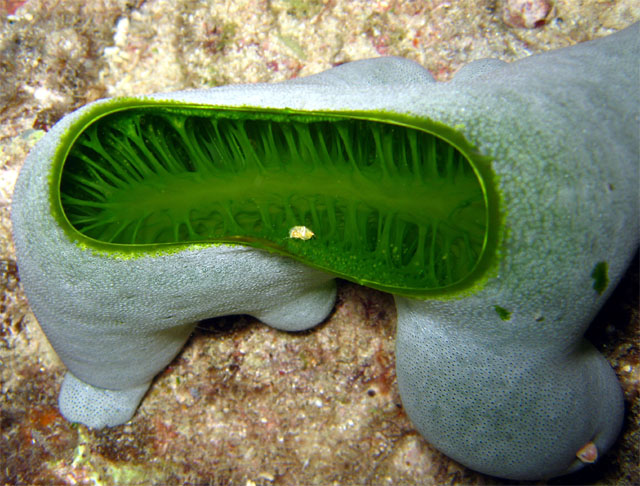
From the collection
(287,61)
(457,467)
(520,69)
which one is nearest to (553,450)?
(457,467)

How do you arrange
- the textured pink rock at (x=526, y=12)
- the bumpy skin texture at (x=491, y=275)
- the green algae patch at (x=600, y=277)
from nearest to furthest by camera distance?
1. the bumpy skin texture at (x=491, y=275)
2. the green algae patch at (x=600, y=277)
3. the textured pink rock at (x=526, y=12)

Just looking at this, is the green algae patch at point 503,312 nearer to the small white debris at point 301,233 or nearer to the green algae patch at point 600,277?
the green algae patch at point 600,277

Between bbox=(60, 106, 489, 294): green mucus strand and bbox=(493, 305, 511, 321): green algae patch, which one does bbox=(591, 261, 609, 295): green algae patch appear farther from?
bbox=(60, 106, 489, 294): green mucus strand

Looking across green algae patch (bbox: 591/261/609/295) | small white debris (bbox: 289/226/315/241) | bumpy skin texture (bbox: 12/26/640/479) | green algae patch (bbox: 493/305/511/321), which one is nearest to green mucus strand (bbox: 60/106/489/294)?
small white debris (bbox: 289/226/315/241)

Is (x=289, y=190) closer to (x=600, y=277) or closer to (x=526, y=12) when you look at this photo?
(x=600, y=277)

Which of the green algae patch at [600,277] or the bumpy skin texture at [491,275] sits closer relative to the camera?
the bumpy skin texture at [491,275]

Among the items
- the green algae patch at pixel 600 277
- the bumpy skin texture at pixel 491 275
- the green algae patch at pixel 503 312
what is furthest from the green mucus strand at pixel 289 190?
the green algae patch at pixel 600 277

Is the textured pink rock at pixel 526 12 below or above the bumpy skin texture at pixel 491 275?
above
